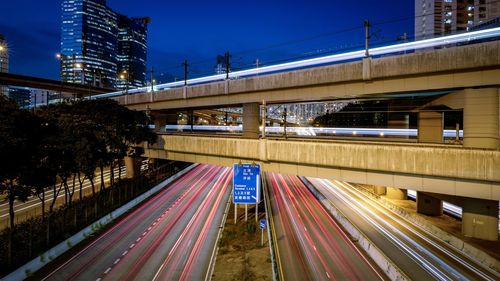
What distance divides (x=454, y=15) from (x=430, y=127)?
107 meters

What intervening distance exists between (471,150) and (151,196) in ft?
115

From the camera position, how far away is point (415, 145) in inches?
720

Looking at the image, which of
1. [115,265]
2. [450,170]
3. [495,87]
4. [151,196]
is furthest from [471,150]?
[151,196]

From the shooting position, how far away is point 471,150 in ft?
54.2

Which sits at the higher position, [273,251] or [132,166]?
[132,166]

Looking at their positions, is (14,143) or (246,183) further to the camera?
(246,183)

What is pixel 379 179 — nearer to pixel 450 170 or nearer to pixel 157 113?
pixel 450 170

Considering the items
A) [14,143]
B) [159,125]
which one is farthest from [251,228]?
[159,125]

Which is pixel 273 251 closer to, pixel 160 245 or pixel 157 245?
pixel 160 245

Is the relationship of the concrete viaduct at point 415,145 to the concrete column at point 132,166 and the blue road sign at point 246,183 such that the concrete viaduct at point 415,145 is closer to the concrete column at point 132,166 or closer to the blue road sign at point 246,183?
the blue road sign at point 246,183

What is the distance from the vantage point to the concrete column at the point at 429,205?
3012 cm

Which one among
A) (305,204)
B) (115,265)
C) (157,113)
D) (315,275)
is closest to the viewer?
(315,275)

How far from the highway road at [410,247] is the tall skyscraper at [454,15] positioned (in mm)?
94634

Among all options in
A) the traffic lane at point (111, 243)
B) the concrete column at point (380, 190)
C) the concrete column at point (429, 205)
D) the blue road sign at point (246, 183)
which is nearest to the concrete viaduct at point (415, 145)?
the blue road sign at point (246, 183)
